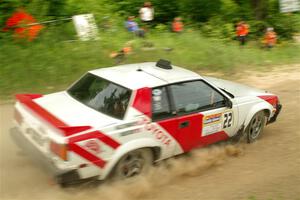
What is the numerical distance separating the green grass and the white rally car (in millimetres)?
4214

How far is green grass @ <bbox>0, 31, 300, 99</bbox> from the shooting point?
34.7 ft

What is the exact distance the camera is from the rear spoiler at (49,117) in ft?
16.9

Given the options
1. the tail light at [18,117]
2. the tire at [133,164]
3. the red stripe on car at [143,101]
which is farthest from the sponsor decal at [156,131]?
the tail light at [18,117]

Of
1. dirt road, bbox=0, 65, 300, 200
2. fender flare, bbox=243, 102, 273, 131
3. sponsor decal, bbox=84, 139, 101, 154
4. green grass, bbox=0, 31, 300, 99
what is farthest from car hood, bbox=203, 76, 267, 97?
green grass, bbox=0, 31, 300, 99

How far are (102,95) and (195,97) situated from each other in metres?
1.35

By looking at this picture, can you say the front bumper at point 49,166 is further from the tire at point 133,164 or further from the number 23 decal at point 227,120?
the number 23 decal at point 227,120

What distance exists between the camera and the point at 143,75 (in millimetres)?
6250

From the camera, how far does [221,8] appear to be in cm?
2112

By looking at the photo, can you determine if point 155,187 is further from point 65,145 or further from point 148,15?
point 148,15

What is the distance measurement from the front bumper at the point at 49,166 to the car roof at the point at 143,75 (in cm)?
139

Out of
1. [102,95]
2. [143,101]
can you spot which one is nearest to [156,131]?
[143,101]

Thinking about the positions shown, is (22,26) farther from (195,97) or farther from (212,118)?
(212,118)

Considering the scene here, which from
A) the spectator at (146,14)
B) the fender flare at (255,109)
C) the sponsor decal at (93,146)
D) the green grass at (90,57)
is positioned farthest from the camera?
the spectator at (146,14)

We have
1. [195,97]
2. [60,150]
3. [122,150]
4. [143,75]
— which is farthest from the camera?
[195,97]
